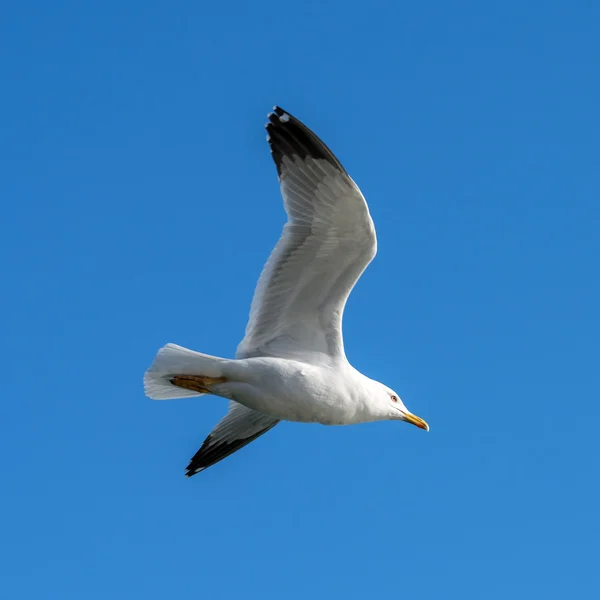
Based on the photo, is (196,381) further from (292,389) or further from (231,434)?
(231,434)

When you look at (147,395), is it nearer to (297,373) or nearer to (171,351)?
(171,351)

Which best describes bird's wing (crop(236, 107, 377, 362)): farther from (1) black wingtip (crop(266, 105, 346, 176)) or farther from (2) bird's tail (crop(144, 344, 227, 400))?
(2) bird's tail (crop(144, 344, 227, 400))

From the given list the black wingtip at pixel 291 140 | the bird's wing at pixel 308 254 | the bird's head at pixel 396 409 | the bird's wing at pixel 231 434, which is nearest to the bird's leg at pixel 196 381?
the bird's wing at pixel 308 254

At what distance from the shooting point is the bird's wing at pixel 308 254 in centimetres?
1003

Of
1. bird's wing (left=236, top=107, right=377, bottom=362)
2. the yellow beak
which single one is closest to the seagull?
bird's wing (left=236, top=107, right=377, bottom=362)

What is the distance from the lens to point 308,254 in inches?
403

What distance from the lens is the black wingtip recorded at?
1008 centimetres

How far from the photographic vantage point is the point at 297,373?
33.4 feet

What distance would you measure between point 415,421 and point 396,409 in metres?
0.33

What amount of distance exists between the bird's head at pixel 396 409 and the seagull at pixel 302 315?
0.08m

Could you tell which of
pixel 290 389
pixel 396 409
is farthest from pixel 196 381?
pixel 396 409

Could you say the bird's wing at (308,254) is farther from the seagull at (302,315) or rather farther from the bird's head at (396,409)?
the bird's head at (396,409)

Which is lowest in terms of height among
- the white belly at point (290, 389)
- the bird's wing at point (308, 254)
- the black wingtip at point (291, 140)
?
the white belly at point (290, 389)

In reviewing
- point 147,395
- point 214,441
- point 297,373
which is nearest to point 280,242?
point 297,373
